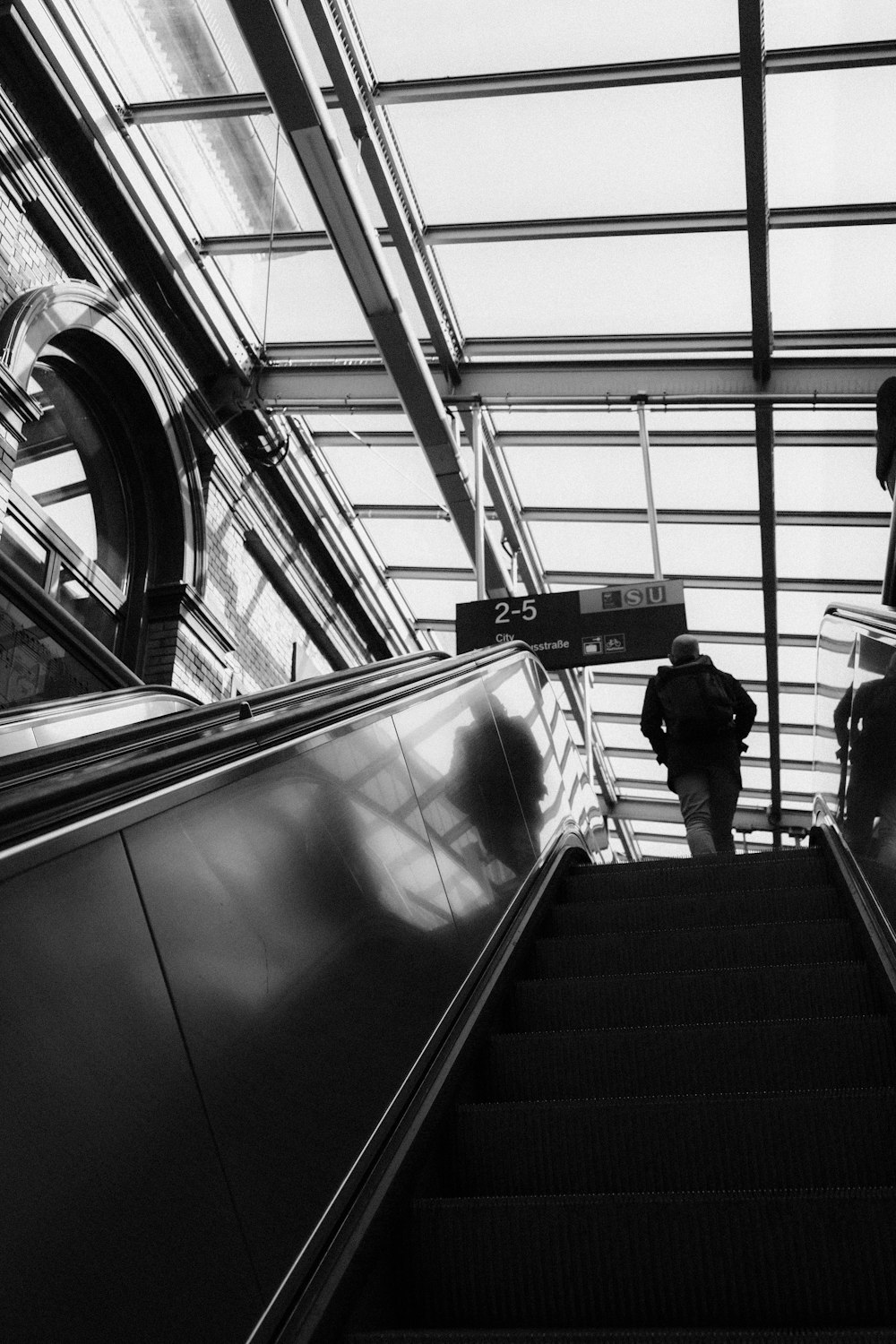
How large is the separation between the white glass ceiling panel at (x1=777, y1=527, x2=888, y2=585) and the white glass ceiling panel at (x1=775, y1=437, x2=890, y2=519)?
345mm

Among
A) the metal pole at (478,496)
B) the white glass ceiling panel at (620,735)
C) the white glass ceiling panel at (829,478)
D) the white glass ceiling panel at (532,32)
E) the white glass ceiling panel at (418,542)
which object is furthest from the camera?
the white glass ceiling panel at (620,735)

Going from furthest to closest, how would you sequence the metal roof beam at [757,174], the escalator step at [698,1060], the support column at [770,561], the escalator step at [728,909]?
the support column at [770,561] < the metal roof beam at [757,174] < the escalator step at [728,909] < the escalator step at [698,1060]

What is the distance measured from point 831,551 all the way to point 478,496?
14.5 feet

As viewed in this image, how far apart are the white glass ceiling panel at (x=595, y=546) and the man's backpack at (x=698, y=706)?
266 inches

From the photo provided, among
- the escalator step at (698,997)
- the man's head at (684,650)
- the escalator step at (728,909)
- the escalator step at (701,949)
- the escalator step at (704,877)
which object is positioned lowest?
the escalator step at (698,997)

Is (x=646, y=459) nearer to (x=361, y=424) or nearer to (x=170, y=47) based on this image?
(x=361, y=424)

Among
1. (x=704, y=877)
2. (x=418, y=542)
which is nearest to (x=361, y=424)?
(x=418, y=542)

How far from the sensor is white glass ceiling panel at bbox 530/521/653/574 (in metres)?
13.4

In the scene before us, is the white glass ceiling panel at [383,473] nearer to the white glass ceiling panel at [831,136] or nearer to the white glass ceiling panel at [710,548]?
the white glass ceiling panel at [710,548]

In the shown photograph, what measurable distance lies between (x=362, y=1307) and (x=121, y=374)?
857 cm

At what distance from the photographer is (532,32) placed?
8.30 metres

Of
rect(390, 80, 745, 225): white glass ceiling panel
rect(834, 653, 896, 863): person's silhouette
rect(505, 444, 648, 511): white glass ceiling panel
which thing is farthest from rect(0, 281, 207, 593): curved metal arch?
rect(834, 653, 896, 863): person's silhouette

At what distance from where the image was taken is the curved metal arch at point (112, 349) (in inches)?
298

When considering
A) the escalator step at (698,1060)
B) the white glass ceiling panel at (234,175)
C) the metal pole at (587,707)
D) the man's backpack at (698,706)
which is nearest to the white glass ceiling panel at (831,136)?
the white glass ceiling panel at (234,175)
